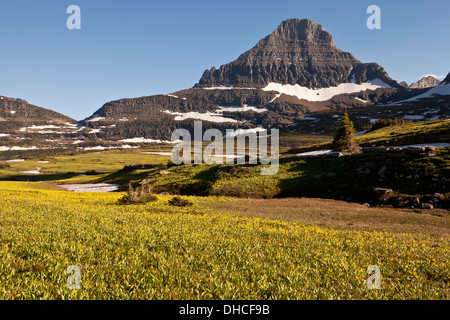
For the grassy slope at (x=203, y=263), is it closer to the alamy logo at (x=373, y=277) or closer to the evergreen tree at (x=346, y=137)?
the alamy logo at (x=373, y=277)

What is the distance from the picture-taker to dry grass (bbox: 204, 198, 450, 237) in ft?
60.5

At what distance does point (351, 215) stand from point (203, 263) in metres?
19.7

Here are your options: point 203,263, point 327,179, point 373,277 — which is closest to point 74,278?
→ point 203,263

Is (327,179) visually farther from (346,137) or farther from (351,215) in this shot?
(346,137)

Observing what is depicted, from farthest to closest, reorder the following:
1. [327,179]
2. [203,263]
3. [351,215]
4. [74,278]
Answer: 1. [327,179]
2. [351,215]
3. [203,263]
4. [74,278]

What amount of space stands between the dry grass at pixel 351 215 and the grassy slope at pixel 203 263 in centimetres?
514

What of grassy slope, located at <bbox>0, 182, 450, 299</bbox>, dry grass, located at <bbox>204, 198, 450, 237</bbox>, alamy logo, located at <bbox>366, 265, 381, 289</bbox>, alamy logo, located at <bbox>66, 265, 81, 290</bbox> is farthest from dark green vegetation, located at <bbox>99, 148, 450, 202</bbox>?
alamy logo, located at <bbox>66, 265, 81, 290</bbox>

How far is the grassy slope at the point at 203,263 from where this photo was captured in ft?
21.7

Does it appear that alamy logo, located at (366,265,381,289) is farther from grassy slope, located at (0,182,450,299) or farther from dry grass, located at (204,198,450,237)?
dry grass, located at (204,198,450,237)

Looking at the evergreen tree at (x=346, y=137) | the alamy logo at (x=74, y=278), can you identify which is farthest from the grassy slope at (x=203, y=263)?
the evergreen tree at (x=346, y=137)

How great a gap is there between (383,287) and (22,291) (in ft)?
33.4

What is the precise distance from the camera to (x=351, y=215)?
23.3 m

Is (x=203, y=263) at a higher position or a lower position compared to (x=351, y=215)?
higher
